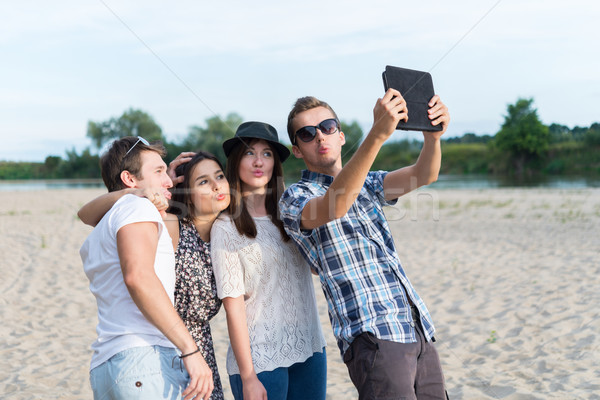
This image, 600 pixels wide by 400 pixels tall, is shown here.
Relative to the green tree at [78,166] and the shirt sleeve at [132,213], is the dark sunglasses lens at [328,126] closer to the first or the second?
the shirt sleeve at [132,213]

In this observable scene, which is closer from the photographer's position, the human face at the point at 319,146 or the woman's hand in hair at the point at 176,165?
the human face at the point at 319,146

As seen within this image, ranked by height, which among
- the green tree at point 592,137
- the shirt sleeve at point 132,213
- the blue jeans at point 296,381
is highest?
the green tree at point 592,137

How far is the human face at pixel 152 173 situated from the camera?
2125mm

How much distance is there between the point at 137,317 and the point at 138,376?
206mm

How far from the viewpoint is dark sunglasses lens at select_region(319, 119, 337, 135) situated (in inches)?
98.3

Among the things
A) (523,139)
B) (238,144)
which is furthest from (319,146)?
(523,139)

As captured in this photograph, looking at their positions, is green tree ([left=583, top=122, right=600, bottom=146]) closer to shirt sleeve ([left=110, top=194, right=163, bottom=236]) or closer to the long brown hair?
the long brown hair

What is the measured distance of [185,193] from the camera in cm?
257

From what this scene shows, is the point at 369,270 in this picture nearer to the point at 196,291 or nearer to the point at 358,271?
→ the point at 358,271

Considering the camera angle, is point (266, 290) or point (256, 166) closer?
point (266, 290)

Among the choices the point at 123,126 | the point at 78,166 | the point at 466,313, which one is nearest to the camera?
the point at 466,313

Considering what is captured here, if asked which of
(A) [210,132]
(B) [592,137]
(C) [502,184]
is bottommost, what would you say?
(C) [502,184]

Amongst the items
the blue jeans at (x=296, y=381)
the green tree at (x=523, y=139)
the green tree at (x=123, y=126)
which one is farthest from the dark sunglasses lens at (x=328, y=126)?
the green tree at (x=123, y=126)

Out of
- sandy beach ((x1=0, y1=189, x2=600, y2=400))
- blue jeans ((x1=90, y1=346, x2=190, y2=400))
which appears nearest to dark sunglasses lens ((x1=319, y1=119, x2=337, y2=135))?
blue jeans ((x1=90, y1=346, x2=190, y2=400))
